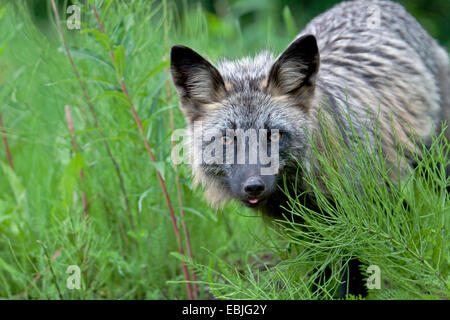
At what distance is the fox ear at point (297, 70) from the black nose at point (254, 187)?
73cm

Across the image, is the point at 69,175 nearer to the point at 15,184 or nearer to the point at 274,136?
the point at 15,184

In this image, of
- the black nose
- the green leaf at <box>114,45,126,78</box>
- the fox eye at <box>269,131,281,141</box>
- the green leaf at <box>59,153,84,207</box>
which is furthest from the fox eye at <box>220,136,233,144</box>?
the green leaf at <box>59,153,84,207</box>

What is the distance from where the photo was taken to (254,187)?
10.8 feet

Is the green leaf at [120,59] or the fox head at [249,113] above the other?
the green leaf at [120,59]

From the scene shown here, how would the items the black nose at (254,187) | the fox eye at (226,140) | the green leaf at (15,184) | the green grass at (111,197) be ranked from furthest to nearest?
1. the green leaf at (15,184)
2. the green grass at (111,197)
3. the fox eye at (226,140)
4. the black nose at (254,187)

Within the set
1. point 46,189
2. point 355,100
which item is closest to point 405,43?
point 355,100

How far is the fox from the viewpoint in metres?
3.56

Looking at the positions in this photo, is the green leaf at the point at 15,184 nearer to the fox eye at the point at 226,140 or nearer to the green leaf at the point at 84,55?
the green leaf at the point at 84,55

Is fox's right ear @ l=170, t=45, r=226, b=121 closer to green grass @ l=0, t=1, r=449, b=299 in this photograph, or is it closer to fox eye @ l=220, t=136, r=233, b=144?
green grass @ l=0, t=1, r=449, b=299

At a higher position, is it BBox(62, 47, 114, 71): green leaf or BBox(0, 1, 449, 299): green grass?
BBox(62, 47, 114, 71): green leaf

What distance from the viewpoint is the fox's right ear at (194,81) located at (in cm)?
364

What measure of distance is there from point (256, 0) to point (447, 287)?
6627 mm

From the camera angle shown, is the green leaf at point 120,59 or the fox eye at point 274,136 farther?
the green leaf at point 120,59

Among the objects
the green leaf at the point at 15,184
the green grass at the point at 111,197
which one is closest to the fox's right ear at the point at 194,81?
the green grass at the point at 111,197
